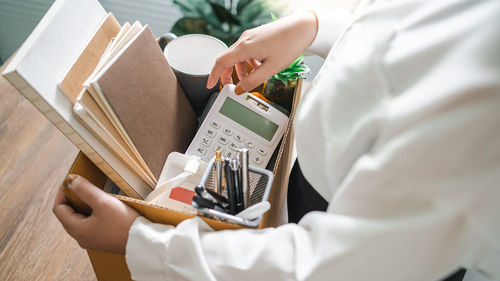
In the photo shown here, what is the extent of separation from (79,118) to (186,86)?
252 mm

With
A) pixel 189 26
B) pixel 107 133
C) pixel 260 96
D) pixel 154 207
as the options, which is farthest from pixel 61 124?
pixel 189 26

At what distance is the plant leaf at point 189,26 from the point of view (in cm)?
97

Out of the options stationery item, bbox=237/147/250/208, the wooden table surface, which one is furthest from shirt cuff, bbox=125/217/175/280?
the wooden table surface

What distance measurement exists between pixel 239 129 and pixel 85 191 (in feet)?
0.90

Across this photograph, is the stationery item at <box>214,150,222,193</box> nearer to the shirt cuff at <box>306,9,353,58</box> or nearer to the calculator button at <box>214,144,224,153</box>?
the calculator button at <box>214,144,224,153</box>

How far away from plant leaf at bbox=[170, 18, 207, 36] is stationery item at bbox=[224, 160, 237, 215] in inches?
25.1

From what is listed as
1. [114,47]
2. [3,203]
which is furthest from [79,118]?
[3,203]

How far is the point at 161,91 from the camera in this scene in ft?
1.89

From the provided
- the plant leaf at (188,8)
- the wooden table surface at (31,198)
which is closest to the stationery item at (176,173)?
the wooden table surface at (31,198)

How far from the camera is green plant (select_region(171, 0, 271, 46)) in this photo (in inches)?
38.1

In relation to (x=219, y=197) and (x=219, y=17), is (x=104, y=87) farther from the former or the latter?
(x=219, y=17)

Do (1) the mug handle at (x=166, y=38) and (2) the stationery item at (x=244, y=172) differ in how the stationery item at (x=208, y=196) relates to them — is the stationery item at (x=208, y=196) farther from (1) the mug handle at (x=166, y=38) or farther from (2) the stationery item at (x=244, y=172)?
(1) the mug handle at (x=166, y=38)

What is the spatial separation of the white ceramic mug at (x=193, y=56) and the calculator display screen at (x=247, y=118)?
0.26 ft

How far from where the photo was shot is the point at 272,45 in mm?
523
